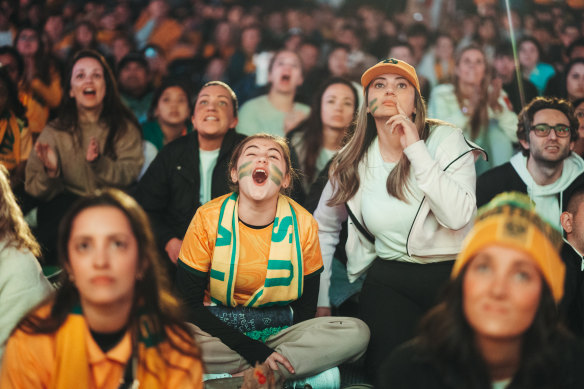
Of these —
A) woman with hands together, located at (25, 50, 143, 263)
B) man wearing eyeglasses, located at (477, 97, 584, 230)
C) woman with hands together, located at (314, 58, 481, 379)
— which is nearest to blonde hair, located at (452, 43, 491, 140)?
man wearing eyeglasses, located at (477, 97, 584, 230)

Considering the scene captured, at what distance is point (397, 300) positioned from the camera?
3.22m

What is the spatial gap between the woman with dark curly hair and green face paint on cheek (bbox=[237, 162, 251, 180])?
1.38m

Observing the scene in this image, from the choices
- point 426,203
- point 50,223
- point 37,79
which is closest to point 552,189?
point 426,203

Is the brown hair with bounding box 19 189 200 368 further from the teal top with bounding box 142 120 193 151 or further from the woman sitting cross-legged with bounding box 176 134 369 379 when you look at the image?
the teal top with bounding box 142 120 193 151

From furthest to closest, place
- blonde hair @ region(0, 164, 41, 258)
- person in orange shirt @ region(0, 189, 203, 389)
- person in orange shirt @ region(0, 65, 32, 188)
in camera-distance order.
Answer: person in orange shirt @ region(0, 65, 32, 188), blonde hair @ region(0, 164, 41, 258), person in orange shirt @ region(0, 189, 203, 389)

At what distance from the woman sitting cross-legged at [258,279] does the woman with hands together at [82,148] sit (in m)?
1.43

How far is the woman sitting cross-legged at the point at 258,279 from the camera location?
123 inches

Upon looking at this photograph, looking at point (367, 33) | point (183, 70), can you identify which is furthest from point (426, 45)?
point (183, 70)

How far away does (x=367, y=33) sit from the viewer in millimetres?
7715

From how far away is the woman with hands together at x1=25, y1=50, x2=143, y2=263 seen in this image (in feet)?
14.2

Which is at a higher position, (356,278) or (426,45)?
(426,45)

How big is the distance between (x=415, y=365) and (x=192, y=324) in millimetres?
1423

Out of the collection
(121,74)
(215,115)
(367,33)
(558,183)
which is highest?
(367,33)

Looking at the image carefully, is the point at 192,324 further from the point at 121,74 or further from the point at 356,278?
the point at 121,74
